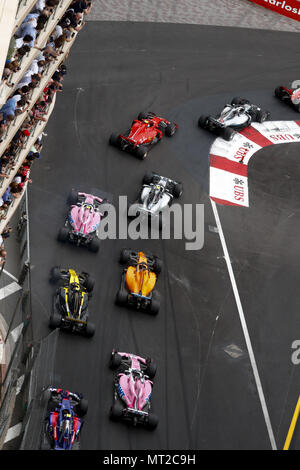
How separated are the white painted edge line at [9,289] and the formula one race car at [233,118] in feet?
47.5

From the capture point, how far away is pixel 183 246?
3102 centimetres

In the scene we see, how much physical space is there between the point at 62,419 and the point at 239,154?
16.9 m

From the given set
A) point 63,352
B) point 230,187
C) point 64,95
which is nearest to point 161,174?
point 230,187

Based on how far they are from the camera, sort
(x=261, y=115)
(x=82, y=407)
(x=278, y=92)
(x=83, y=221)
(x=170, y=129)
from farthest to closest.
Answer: (x=278, y=92), (x=261, y=115), (x=170, y=129), (x=83, y=221), (x=82, y=407)

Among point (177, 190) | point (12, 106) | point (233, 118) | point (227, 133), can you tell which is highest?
point (12, 106)

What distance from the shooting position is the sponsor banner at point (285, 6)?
4516cm

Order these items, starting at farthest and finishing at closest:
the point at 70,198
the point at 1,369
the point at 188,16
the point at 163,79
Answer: the point at 188,16 → the point at 163,79 → the point at 70,198 → the point at 1,369

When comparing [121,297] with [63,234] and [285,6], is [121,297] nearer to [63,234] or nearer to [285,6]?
[63,234]

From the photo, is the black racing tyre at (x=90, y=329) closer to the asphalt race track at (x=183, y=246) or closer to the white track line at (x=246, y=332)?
the asphalt race track at (x=183, y=246)

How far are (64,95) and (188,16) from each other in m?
10.3

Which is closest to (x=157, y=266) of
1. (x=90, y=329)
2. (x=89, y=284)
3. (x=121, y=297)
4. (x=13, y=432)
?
(x=121, y=297)
